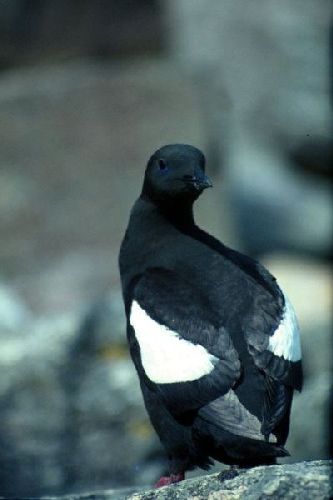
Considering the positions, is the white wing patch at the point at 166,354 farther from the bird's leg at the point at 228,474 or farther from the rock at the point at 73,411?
the rock at the point at 73,411

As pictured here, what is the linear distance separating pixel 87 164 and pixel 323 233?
413cm

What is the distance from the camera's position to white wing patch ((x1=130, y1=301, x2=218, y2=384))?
16.3ft

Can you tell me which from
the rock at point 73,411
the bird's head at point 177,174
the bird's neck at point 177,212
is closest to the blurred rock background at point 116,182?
the rock at point 73,411

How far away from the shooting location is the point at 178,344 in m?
5.07

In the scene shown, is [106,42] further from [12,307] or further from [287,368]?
[287,368]

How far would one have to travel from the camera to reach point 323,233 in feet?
47.9

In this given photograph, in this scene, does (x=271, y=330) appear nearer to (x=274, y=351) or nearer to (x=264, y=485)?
(x=274, y=351)

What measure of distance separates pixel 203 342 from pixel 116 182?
6348 mm

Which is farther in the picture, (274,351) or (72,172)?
(72,172)

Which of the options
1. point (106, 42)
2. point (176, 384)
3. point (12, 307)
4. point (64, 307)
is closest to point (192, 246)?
point (176, 384)

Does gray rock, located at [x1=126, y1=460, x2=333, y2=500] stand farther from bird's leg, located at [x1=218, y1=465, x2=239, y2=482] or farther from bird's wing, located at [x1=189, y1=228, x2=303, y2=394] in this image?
bird's wing, located at [x1=189, y1=228, x2=303, y2=394]

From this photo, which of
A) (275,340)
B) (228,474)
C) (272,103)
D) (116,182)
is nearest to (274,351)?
(275,340)

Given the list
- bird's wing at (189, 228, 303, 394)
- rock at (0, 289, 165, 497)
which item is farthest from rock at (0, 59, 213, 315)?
bird's wing at (189, 228, 303, 394)

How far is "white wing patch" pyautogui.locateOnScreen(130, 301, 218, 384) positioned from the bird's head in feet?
1.97
